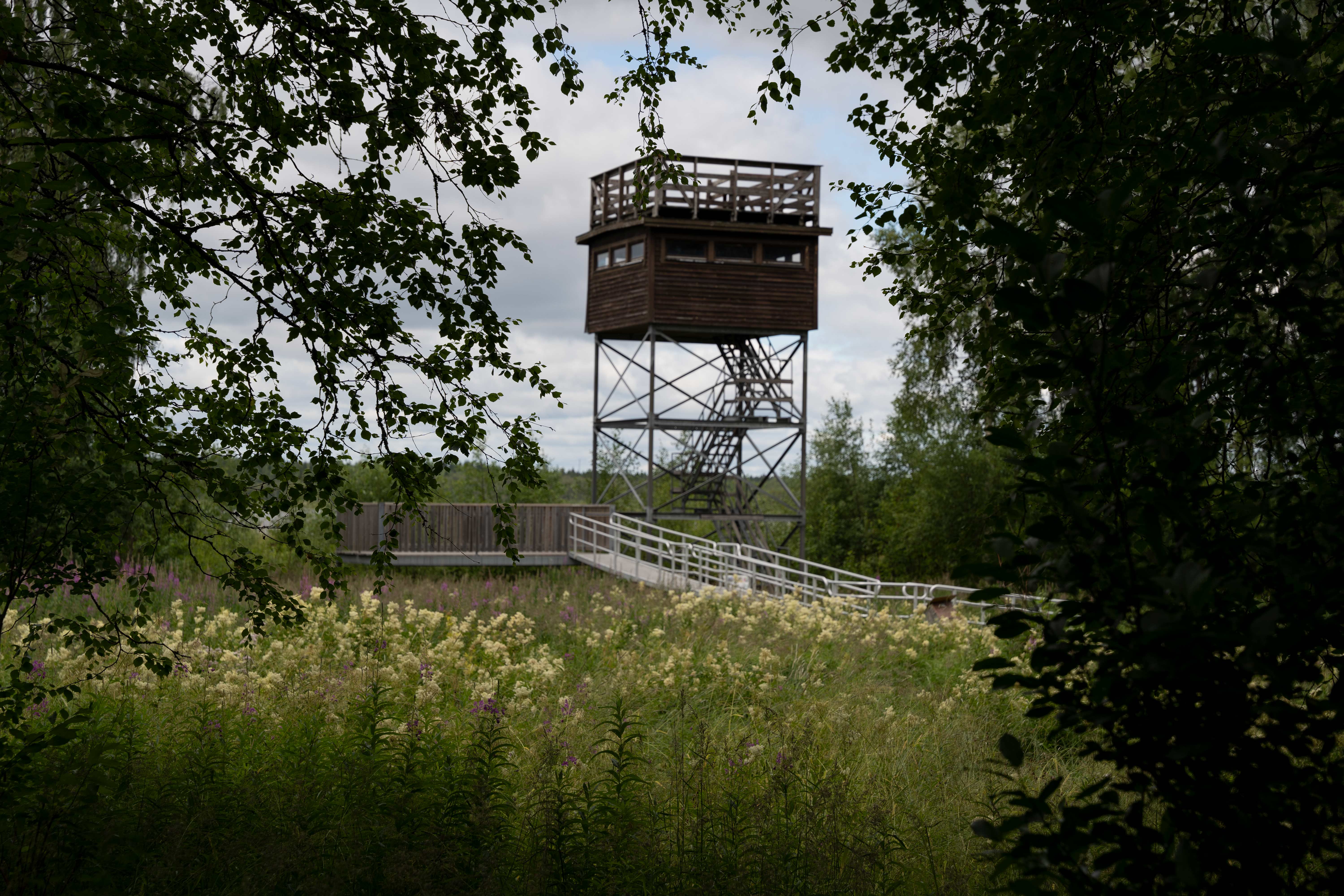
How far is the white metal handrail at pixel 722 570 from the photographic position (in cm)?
1639

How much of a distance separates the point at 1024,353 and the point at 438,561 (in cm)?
2224

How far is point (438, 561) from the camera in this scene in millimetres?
23547

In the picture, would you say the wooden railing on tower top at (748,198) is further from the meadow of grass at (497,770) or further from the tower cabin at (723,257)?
the meadow of grass at (497,770)

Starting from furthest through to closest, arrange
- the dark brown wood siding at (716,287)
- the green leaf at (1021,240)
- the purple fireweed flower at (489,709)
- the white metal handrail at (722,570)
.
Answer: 1. the dark brown wood siding at (716,287)
2. the white metal handrail at (722,570)
3. the purple fireweed flower at (489,709)
4. the green leaf at (1021,240)

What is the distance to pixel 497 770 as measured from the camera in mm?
5465

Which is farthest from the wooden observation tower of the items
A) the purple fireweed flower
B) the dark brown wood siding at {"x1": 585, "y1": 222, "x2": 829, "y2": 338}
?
the purple fireweed flower

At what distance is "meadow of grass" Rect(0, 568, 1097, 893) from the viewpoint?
468 centimetres

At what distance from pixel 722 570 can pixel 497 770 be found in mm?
14302

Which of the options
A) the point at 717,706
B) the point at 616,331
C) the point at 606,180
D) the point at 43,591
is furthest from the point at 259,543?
the point at 43,591

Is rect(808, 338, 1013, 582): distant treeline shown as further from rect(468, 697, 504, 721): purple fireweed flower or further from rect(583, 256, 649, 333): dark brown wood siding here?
rect(468, 697, 504, 721): purple fireweed flower

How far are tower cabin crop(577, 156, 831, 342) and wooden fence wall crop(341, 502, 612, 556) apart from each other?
185 inches

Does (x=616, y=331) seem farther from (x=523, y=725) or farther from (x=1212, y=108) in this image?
(x=1212, y=108)

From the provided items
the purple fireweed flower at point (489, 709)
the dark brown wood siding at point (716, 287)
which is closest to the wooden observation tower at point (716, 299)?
the dark brown wood siding at point (716, 287)

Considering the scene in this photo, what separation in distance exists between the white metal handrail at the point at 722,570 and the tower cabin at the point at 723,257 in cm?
506
